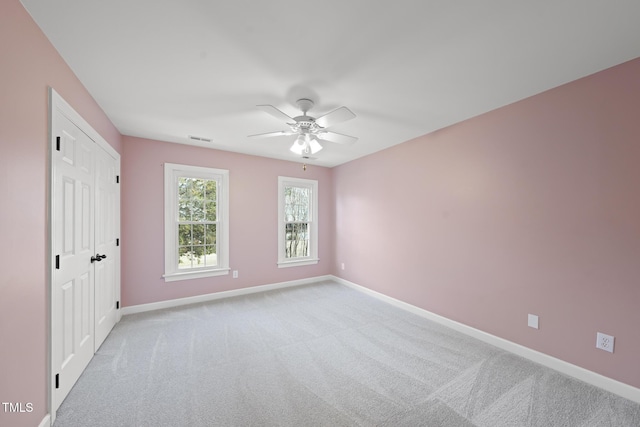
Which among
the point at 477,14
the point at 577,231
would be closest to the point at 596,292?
the point at 577,231

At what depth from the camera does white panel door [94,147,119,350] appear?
2576mm

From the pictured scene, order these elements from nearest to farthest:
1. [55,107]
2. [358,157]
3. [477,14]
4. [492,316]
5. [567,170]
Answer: [477,14] < [55,107] < [567,170] < [492,316] < [358,157]

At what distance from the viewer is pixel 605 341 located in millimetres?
2010

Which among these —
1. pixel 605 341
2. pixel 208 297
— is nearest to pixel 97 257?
pixel 208 297

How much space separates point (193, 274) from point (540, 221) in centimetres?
454

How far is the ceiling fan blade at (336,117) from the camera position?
6.95 ft

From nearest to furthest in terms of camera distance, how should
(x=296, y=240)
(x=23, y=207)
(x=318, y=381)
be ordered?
(x=23, y=207) → (x=318, y=381) → (x=296, y=240)

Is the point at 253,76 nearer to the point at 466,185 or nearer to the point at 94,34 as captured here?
the point at 94,34

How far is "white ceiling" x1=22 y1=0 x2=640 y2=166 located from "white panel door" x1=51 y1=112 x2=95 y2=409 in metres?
0.63

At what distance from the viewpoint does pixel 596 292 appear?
2.06m

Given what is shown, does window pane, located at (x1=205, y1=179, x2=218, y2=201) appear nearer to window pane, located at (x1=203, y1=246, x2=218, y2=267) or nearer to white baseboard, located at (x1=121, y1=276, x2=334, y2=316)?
window pane, located at (x1=203, y1=246, x2=218, y2=267)

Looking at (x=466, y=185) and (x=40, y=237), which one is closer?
(x=40, y=237)

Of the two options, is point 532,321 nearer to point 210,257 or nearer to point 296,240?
point 296,240

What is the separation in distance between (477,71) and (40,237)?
3.37 m
